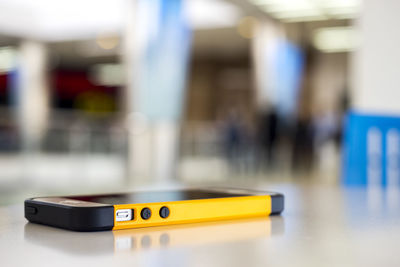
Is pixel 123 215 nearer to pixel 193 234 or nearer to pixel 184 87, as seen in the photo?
pixel 193 234

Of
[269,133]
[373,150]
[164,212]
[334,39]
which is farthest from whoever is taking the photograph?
[334,39]

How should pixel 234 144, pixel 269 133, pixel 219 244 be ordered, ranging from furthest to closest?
1. pixel 234 144
2. pixel 269 133
3. pixel 219 244

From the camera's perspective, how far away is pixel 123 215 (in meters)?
0.77

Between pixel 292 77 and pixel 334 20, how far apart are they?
213 centimetres

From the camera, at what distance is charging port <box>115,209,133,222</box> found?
76 cm

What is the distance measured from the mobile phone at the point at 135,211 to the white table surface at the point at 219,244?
0.01 metres

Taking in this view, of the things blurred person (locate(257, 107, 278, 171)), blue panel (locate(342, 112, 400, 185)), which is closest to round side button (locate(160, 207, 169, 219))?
blue panel (locate(342, 112, 400, 185))

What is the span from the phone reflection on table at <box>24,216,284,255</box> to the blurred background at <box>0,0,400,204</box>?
1.36m

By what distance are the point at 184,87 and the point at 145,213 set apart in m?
9.48

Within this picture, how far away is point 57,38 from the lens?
58.7 ft

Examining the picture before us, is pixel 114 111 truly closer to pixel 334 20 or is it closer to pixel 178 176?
pixel 334 20

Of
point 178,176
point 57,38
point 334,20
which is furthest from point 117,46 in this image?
point 178,176

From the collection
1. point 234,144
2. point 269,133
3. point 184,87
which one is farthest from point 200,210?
point 234,144

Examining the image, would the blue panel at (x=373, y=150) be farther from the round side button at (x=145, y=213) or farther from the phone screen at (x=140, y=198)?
the round side button at (x=145, y=213)
